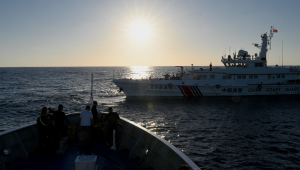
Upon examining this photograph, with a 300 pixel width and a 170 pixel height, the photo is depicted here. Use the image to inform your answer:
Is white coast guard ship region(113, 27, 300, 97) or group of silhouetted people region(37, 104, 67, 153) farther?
white coast guard ship region(113, 27, 300, 97)

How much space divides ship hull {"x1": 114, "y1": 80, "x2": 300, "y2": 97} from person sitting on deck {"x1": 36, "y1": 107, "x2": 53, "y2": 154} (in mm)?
26652

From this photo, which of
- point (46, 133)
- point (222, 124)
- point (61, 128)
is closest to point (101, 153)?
point (46, 133)

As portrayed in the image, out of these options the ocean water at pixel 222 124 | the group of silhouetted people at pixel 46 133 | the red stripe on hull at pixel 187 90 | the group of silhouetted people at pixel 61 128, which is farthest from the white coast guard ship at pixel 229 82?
the group of silhouetted people at pixel 46 133

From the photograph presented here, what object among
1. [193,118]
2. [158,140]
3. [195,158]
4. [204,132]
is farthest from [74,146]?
[193,118]

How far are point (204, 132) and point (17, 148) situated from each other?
13.7 metres

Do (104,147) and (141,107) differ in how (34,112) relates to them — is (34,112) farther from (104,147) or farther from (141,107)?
(104,147)

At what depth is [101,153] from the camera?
7.40 metres

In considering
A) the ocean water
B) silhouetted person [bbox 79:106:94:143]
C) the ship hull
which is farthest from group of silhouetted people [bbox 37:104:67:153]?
the ship hull

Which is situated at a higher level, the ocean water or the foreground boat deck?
the foreground boat deck

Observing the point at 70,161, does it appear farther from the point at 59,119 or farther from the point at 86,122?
the point at 59,119

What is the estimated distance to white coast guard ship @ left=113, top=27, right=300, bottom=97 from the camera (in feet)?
111

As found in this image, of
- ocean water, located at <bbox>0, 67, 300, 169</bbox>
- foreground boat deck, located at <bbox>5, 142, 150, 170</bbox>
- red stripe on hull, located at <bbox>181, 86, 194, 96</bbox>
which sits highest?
red stripe on hull, located at <bbox>181, 86, 194, 96</bbox>

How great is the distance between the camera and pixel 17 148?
702 centimetres

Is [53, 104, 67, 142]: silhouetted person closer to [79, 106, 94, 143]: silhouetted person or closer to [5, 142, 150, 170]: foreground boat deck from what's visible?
[79, 106, 94, 143]: silhouetted person
